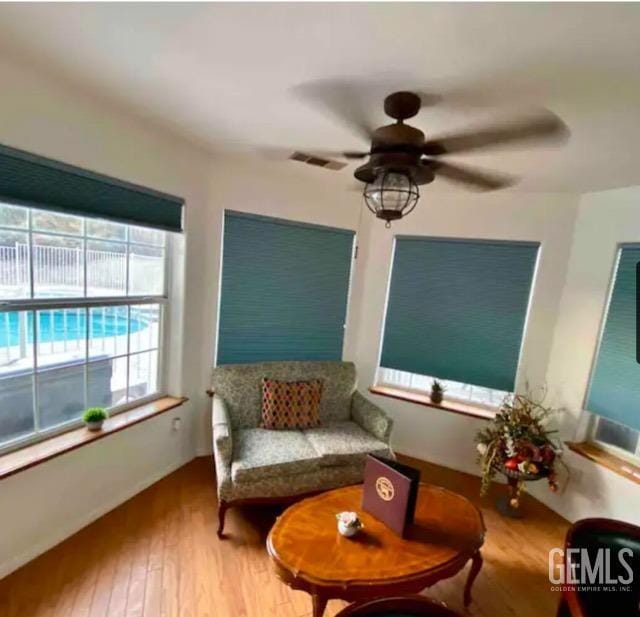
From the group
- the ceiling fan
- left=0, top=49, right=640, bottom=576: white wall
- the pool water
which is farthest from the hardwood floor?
the ceiling fan

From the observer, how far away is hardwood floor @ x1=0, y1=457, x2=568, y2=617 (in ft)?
5.70

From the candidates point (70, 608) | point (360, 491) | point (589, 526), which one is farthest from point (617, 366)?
point (70, 608)

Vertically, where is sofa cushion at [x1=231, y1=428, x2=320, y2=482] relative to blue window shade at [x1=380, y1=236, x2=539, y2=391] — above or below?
below

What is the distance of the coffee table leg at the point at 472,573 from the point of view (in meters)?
1.82

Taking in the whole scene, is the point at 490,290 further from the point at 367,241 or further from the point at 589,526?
the point at 589,526

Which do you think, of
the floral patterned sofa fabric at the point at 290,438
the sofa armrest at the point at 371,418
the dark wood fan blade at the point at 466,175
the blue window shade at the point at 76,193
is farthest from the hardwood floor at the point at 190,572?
the dark wood fan blade at the point at 466,175

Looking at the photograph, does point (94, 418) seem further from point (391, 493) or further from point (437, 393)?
point (437, 393)

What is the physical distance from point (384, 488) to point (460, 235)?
2.29 m

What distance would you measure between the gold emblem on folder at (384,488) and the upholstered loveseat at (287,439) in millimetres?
673

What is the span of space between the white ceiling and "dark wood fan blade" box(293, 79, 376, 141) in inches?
1.6

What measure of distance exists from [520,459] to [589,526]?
1.10 m

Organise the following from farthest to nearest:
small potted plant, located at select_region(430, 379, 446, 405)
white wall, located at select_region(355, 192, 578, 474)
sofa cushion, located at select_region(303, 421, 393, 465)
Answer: small potted plant, located at select_region(430, 379, 446, 405) → white wall, located at select_region(355, 192, 578, 474) → sofa cushion, located at select_region(303, 421, 393, 465)

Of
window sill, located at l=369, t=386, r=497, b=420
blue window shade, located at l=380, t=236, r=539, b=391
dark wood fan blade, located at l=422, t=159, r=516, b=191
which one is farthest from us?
window sill, located at l=369, t=386, r=497, b=420

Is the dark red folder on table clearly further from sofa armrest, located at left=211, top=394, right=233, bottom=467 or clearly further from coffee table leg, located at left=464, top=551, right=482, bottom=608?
sofa armrest, located at left=211, top=394, right=233, bottom=467
